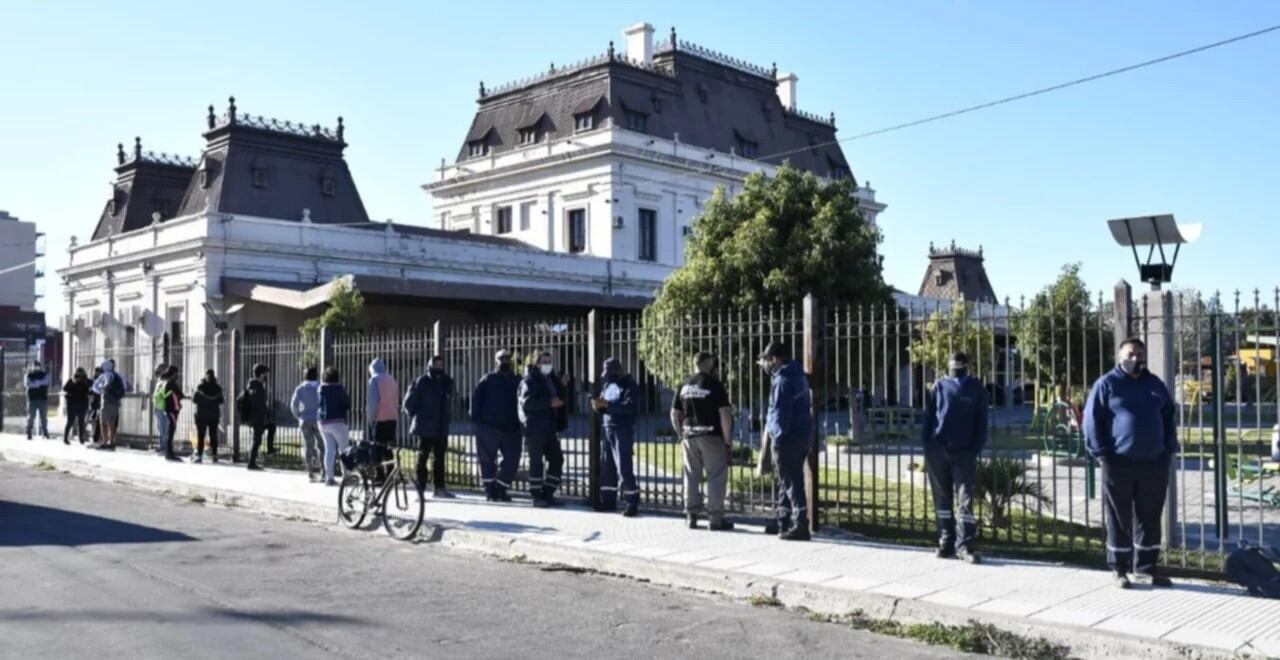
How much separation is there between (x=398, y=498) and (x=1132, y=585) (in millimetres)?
7309

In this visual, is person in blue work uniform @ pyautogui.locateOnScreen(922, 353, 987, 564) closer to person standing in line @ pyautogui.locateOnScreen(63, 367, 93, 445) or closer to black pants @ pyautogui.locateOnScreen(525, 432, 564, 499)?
black pants @ pyautogui.locateOnScreen(525, 432, 564, 499)

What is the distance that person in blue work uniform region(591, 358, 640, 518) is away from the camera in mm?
12109

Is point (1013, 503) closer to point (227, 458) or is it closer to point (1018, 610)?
point (1018, 610)

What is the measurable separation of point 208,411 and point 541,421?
8.73 metres

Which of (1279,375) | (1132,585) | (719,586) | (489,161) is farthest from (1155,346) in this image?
(489,161)

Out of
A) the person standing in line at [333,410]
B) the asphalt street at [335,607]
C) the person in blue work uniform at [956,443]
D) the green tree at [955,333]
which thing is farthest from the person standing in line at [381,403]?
the person in blue work uniform at [956,443]

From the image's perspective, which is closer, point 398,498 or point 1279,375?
point 1279,375

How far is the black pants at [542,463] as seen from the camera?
13.2m

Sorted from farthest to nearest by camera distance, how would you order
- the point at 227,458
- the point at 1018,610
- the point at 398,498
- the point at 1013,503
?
the point at 227,458, the point at 1013,503, the point at 398,498, the point at 1018,610

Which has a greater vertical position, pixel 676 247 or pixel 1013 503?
pixel 676 247

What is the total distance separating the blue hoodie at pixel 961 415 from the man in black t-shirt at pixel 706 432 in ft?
7.18

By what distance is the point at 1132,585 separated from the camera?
27.6 feet

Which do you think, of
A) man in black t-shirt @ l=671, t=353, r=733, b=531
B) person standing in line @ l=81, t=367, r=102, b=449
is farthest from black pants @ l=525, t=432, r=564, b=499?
person standing in line @ l=81, t=367, r=102, b=449

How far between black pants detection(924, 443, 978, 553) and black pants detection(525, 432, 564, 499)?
16.5 feet
